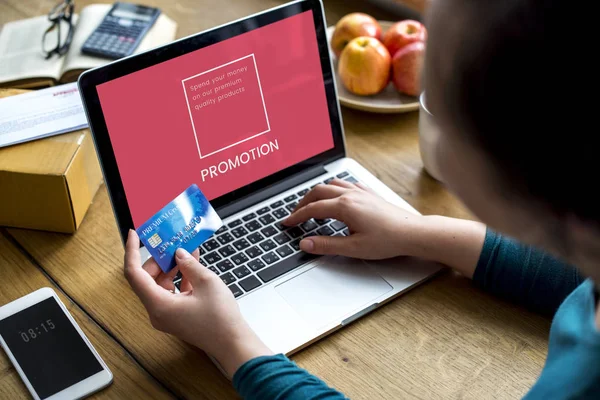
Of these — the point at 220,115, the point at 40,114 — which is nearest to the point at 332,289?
the point at 220,115

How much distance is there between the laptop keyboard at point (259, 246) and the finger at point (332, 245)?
0.06 feet

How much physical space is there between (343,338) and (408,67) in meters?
0.55

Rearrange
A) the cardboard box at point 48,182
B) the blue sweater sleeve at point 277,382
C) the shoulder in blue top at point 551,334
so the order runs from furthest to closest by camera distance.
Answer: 1. the cardboard box at point 48,182
2. the blue sweater sleeve at point 277,382
3. the shoulder in blue top at point 551,334

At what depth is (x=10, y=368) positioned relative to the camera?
0.81m

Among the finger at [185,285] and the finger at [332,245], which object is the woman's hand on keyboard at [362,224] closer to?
the finger at [332,245]

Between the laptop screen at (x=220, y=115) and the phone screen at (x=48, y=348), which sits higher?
the laptop screen at (x=220, y=115)

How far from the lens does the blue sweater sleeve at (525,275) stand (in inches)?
33.6

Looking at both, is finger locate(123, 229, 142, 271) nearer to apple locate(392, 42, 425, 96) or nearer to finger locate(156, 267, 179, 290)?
finger locate(156, 267, 179, 290)

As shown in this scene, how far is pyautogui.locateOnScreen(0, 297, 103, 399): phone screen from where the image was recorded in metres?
0.79

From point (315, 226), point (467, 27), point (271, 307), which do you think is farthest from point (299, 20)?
point (467, 27)

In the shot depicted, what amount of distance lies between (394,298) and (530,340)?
176 mm

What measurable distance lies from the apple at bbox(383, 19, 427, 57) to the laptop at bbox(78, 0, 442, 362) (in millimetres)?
266

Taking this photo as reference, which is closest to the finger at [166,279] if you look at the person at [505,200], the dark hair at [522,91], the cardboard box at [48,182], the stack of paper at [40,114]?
the person at [505,200]

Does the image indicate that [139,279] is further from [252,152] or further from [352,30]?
[352,30]
